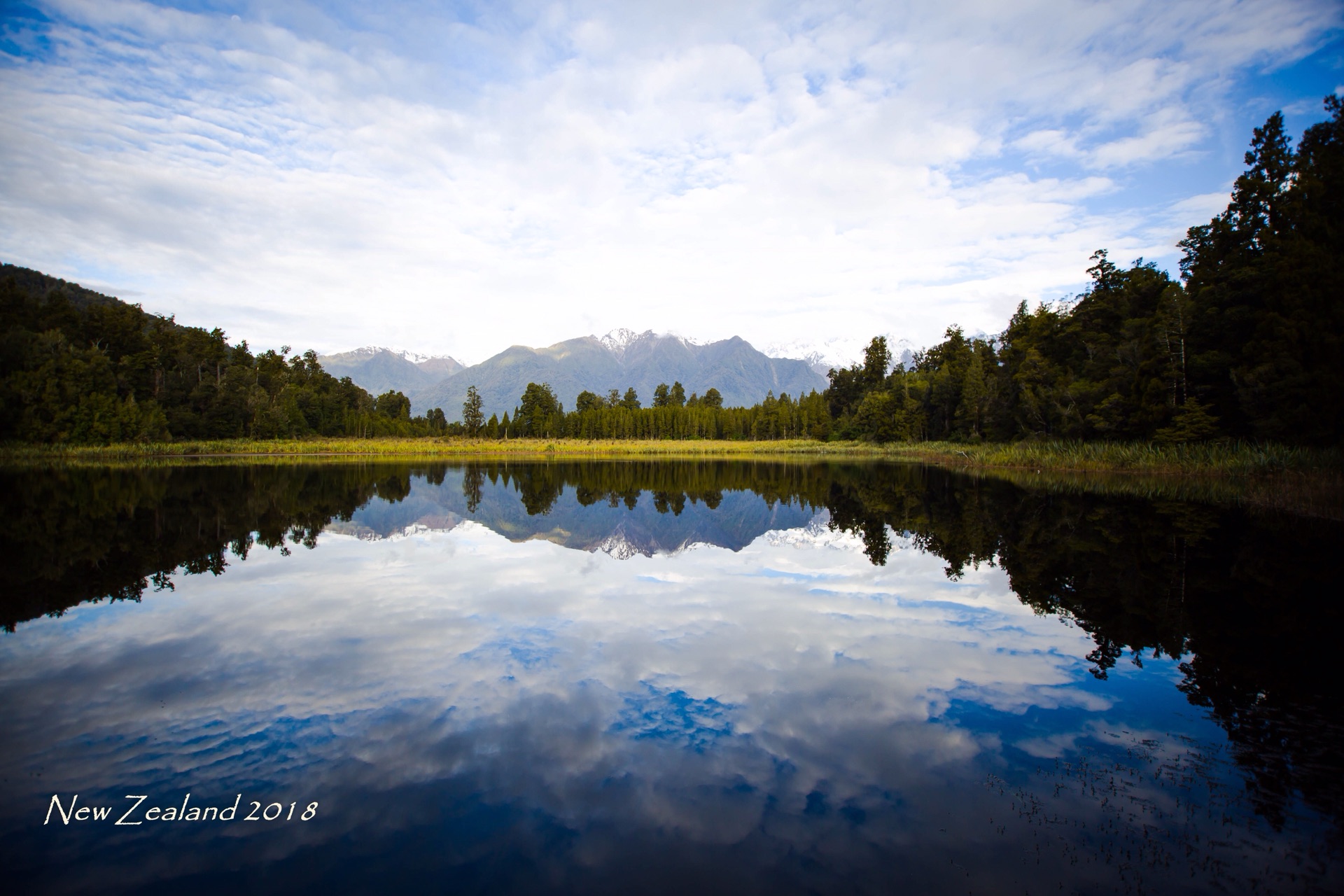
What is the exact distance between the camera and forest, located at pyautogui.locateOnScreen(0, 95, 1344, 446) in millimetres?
23688

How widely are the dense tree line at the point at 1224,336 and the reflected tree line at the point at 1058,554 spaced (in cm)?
818

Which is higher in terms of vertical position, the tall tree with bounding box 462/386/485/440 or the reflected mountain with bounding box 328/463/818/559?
the tall tree with bounding box 462/386/485/440

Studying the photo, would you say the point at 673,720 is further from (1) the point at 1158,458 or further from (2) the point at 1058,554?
(1) the point at 1158,458

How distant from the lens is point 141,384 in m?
62.9

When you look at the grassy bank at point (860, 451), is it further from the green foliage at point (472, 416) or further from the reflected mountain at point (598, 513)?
the reflected mountain at point (598, 513)

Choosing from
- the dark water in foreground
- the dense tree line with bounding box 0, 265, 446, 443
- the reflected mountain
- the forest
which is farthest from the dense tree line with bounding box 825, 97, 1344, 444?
the dense tree line with bounding box 0, 265, 446, 443

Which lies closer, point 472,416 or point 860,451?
point 860,451

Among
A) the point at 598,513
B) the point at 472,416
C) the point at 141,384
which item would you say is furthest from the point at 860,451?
Result: the point at 141,384

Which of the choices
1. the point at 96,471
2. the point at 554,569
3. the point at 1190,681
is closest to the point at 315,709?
the point at 554,569

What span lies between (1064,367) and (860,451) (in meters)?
28.2

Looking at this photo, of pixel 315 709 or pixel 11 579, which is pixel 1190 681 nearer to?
pixel 315 709

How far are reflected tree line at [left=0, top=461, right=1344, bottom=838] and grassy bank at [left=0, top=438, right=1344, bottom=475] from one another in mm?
5991

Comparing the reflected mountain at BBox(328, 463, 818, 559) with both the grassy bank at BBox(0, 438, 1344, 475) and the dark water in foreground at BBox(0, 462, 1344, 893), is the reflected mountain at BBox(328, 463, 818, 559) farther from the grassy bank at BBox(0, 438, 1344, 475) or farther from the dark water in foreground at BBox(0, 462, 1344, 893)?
the grassy bank at BBox(0, 438, 1344, 475)

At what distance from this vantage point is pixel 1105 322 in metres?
48.0
